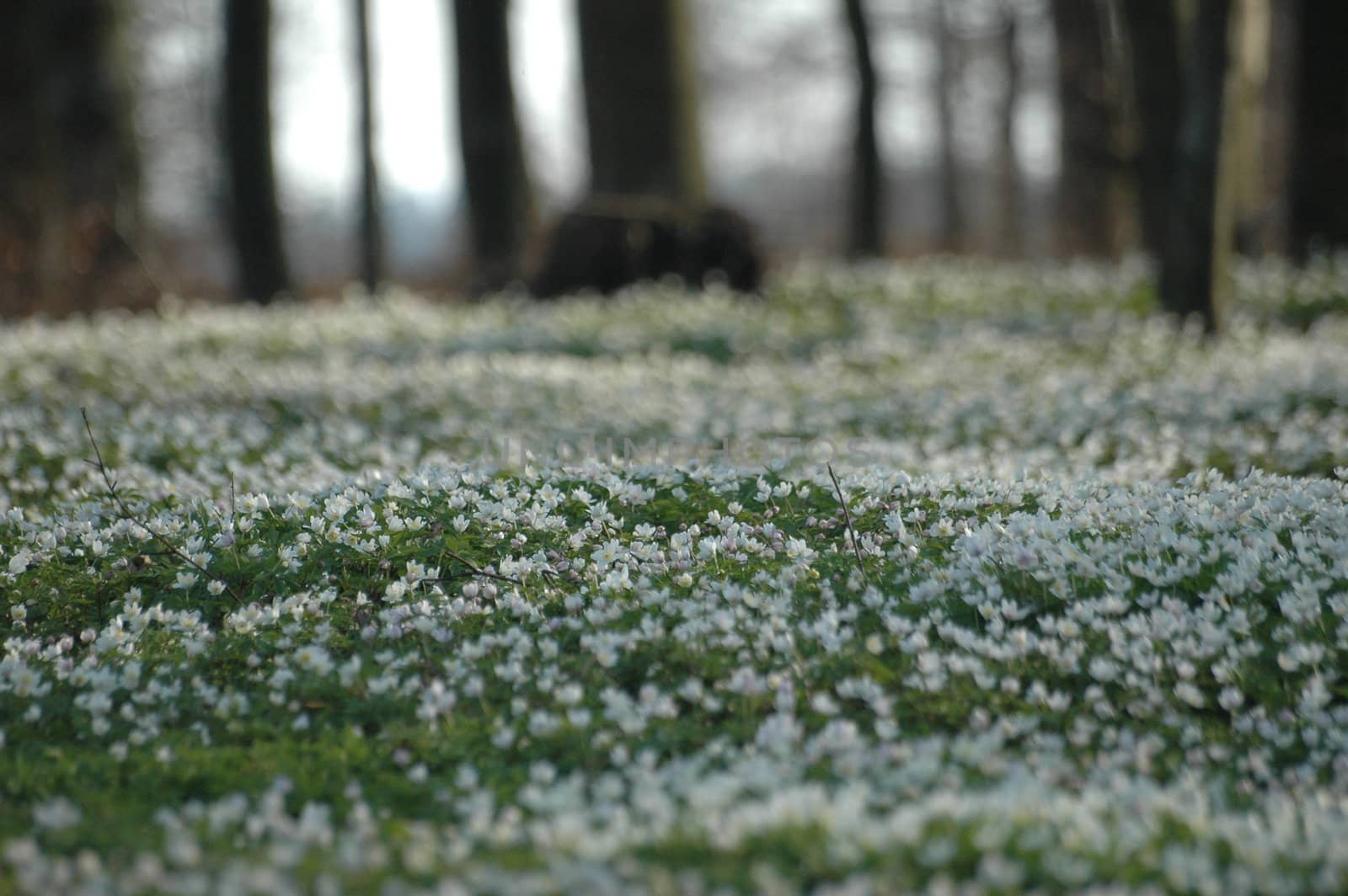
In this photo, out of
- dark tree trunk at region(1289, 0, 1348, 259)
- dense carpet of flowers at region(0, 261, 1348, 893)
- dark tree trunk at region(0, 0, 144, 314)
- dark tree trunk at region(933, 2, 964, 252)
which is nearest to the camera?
dense carpet of flowers at region(0, 261, 1348, 893)

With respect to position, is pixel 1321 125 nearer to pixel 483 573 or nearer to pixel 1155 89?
pixel 1155 89

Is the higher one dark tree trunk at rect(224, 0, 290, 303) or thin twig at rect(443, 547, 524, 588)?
dark tree trunk at rect(224, 0, 290, 303)

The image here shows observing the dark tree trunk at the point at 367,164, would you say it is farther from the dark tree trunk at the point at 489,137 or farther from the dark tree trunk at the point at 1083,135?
the dark tree trunk at the point at 1083,135

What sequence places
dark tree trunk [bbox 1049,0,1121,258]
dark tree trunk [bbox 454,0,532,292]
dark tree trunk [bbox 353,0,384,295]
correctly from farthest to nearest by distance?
dark tree trunk [bbox 1049,0,1121,258], dark tree trunk [bbox 353,0,384,295], dark tree trunk [bbox 454,0,532,292]

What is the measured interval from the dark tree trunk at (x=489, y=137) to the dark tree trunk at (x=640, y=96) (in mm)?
2742

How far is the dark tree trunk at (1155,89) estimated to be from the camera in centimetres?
1709

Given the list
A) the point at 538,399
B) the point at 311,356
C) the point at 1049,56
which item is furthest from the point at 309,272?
the point at 538,399

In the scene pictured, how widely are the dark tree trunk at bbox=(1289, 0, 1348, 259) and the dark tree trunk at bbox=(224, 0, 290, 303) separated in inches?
664

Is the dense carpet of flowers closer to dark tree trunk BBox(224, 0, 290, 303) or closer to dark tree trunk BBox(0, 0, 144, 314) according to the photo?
dark tree trunk BBox(0, 0, 144, 314)

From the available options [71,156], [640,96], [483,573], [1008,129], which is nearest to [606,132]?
[640,96]

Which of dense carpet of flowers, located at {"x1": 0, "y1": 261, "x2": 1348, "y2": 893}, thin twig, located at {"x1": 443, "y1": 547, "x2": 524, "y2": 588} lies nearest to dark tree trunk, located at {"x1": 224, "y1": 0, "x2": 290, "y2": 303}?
dense carpet of flowers, located at {"x1": 0, "y1": 261, "x2": 1348, "y2": 893}

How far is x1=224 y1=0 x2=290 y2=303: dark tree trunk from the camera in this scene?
19.1 meters

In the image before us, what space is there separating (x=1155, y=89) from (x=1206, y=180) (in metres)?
5.05

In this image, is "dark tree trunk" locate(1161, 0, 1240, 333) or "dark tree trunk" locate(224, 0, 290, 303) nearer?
"dark tree trunk" locate(1161, 0, 1240, 333)
